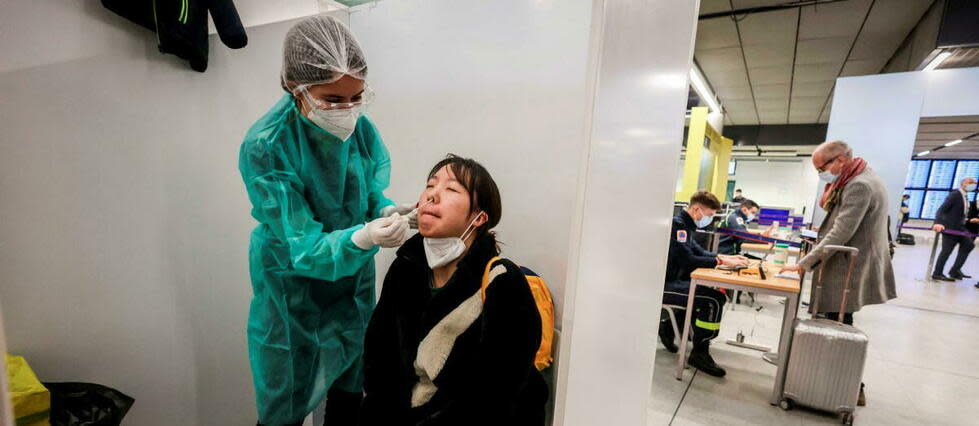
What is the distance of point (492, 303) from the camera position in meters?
0.95

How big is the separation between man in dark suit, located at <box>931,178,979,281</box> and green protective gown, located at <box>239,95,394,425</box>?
8.47 m

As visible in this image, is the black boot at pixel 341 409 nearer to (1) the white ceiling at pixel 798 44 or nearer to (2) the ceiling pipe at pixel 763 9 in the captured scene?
(1) the white ceiling at pixel 798 44

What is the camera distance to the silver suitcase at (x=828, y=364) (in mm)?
2365

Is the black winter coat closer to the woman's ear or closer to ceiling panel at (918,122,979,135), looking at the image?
the woman's ear

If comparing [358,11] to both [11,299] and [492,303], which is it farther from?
[11,299]

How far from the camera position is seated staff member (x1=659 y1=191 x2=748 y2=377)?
307 centimetres

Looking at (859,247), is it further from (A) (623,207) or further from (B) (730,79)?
(B) (730,79)

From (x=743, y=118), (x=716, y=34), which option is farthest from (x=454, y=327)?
(x=743, y=118)

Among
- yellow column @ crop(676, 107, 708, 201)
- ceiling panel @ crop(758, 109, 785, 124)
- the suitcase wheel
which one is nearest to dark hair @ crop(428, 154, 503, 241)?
the suitcase wheel

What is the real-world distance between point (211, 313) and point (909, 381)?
192 inches

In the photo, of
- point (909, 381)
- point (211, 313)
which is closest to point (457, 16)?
point (211, 313)

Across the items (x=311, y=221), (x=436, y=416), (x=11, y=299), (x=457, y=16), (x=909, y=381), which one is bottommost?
(x=909, y=381)

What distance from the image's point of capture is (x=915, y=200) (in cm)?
1415

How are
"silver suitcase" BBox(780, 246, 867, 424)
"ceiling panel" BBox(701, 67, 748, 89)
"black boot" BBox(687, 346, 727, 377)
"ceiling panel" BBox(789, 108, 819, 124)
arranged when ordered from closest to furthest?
"silver suitcase" BBox(780, 246, 867, 424) → "black boot" BBox(687, 346, 727, 377) → "ceiling panel" BBox(701, 67, 748, 89) → "ceiling panel" BBox(789, 108, 819, 124)
